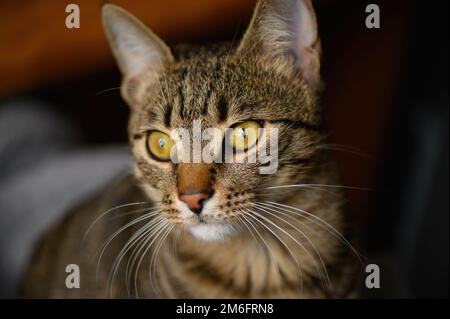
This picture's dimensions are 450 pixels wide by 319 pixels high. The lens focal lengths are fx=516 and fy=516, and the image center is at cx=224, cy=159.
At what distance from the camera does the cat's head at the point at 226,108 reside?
1.99ft

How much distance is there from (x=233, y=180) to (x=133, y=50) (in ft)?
0.76

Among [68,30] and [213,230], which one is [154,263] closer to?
[213,230]

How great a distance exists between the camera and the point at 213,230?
2.08ft

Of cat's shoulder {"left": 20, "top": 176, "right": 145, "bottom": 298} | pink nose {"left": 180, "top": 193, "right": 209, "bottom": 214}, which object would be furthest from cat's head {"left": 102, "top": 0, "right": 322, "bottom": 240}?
cat's shoulder {"left": 20, "top": 176, "right": 145, "bottom": 298}

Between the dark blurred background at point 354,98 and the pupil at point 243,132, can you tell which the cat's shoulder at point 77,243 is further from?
the pupil at point 243,132

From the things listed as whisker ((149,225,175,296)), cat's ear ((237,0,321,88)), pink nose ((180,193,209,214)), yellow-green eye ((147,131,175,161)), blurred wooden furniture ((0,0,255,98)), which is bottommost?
whisker ((149,225,175,296))

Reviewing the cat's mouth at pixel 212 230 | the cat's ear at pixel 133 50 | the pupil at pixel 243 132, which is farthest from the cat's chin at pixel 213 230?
the cat's ear at pixel 133 50

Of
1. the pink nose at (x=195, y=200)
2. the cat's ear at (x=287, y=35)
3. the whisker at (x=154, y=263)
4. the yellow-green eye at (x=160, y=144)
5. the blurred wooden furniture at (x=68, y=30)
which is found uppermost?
the blurred wooden furniture at (x=68, y=30)

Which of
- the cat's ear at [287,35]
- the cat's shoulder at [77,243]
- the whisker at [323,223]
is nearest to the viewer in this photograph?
the cat's ear at [287,35]

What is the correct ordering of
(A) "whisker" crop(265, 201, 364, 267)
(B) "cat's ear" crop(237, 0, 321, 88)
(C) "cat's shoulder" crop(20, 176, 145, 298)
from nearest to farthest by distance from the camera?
(B) "cat's ear" crop(237, 0, 321, 88) < (A) "whisker" crop(265, 201, 364, 267) < (C) "cat's shoulder" crop(20, 176, 145, 298)

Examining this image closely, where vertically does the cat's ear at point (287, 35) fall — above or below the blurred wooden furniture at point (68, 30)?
below

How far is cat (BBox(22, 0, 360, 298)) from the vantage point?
0.61m

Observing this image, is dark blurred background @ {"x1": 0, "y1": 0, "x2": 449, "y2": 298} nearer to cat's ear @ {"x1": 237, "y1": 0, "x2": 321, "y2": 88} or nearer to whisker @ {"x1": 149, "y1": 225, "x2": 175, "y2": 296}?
cat's ear @ {"x1": 237, "y1": 0, "x2": 321, "y2": 88}
